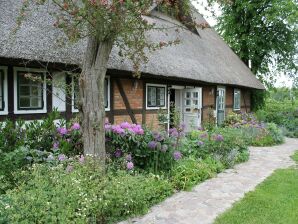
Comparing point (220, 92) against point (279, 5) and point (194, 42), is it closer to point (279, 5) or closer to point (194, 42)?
point (194, 42)

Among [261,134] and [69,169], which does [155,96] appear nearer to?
[261,134]

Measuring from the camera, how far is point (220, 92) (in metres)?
15.3

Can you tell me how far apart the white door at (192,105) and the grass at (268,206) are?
671cm

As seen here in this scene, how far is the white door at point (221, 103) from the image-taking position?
1502cm

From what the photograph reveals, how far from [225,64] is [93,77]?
11.4 metres

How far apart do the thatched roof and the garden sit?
4.42 ft

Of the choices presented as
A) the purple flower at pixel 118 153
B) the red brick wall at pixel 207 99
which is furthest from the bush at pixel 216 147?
the red brick wall at pixel 207 99

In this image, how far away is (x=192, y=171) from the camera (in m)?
6.11

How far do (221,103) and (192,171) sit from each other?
386 inches

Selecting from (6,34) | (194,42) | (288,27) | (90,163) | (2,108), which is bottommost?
(90,163)

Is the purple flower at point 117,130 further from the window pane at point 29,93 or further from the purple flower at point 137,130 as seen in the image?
the window pane at point 29,93

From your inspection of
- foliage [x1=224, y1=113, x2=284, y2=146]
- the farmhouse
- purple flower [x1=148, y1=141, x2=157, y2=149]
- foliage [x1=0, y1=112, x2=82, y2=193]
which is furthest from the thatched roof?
foliage [x1=224, y1=113, x2=284, y2=146]

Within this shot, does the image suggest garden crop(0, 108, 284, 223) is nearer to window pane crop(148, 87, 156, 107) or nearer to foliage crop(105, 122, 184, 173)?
foliage crop(105, 122, 184, 173)

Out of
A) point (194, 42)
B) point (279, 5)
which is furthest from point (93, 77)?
point (279, 5)
